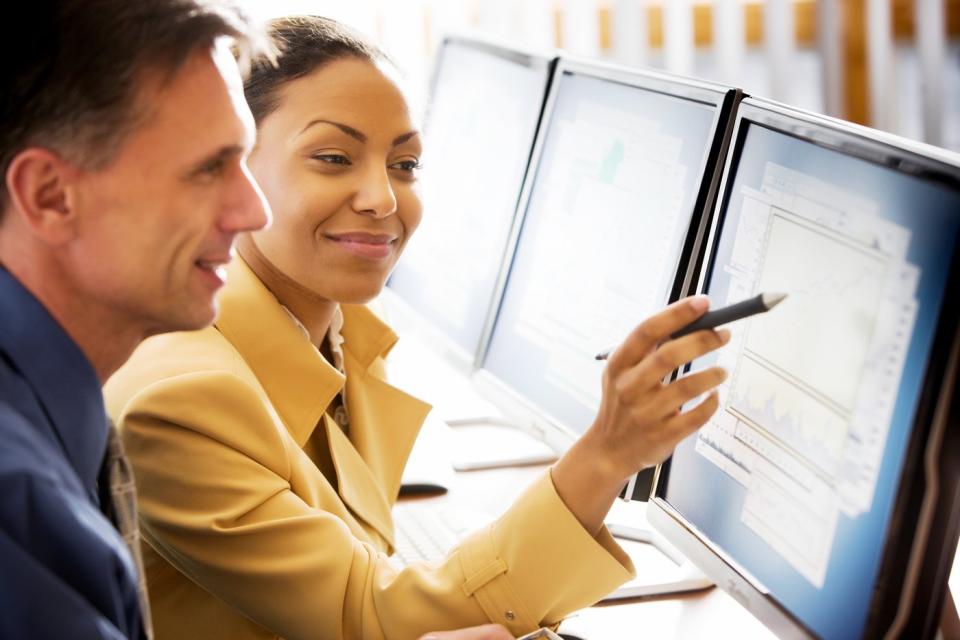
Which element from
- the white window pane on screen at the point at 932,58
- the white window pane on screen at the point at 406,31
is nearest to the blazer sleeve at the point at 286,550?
the white window pane on screen at the point at 406,31

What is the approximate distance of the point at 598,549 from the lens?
1048 mm

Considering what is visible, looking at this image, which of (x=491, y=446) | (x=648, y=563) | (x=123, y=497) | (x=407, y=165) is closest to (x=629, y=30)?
(x=491, y=446)

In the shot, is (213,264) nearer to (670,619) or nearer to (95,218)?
(95,218)

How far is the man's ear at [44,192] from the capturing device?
852 mm

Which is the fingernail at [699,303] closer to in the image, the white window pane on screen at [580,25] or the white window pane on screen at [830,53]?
the white window pane on screen at [580,25]

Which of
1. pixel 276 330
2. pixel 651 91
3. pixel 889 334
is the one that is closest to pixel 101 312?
pixel 276 330

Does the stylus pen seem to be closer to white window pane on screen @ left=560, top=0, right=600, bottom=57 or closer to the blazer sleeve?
the blazer sleeve

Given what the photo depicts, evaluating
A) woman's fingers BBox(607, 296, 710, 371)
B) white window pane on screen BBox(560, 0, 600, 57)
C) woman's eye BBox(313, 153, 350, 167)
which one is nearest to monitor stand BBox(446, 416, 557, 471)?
woman's eye BBox(313, 153, 350, 167)

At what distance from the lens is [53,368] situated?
2.85 ft

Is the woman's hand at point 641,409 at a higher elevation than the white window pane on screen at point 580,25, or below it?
below

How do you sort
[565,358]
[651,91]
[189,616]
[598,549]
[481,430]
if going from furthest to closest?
1. [481,430]
2. [565,358]
3. [651,91]
4. [189,616]
5. [598,549]

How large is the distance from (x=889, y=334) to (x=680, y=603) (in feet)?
1.56

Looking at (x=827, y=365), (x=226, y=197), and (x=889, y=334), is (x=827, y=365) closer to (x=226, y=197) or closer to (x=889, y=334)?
(x=889, y=334)

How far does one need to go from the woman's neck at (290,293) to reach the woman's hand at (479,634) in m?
0.42
